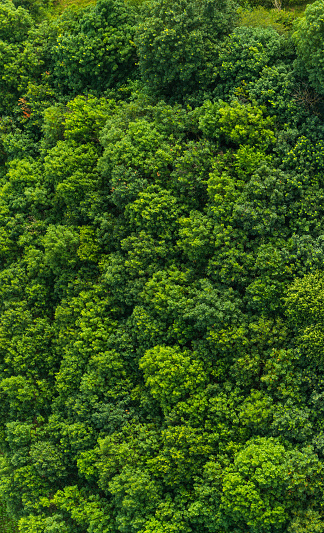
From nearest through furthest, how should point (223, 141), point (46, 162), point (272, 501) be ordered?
point (272, 501)
point (223, 141)
point (46, 162)

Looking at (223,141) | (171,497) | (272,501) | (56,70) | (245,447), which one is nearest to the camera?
(272,501)

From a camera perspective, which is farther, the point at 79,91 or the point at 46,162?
the point at 79,91

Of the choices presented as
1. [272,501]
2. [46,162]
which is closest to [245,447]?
[272,501]

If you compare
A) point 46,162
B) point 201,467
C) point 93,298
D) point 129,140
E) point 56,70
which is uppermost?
point 56,70

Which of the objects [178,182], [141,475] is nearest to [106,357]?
[141,475]

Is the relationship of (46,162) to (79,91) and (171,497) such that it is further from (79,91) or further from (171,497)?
(171,497)

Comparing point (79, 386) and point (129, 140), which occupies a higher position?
point (129, 140)

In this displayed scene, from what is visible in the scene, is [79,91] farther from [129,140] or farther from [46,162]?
[129,140]
